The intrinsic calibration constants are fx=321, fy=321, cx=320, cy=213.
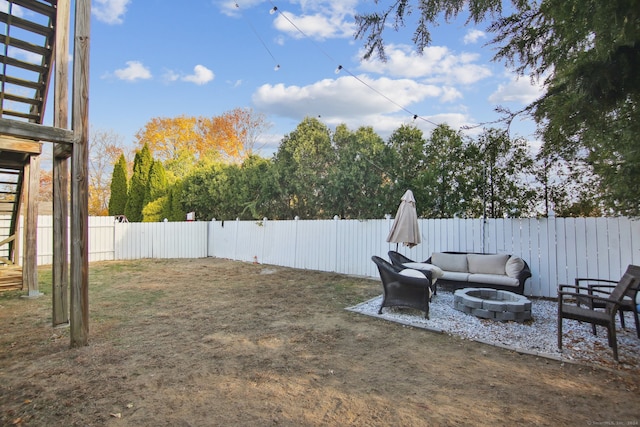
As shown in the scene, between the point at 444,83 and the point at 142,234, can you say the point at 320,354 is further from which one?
the point at 142,234

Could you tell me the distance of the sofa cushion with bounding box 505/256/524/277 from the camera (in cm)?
548

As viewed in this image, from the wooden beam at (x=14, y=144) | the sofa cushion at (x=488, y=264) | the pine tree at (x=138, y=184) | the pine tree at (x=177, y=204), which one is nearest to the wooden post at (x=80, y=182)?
the wooden beam at (x=14, y=144)

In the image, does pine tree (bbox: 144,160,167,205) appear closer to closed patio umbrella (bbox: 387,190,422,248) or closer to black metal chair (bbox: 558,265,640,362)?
closed patio umbrella (bbox: 387,190,422,248)

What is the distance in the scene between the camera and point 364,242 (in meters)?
8.30

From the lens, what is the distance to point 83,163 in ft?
11.1

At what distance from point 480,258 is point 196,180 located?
37.0 ft

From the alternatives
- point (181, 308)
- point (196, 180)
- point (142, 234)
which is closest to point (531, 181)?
point (181, 308)

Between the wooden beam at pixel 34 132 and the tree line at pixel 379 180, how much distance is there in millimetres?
4925

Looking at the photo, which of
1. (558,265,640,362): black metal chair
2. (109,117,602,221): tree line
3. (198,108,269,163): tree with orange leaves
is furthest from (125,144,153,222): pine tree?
(558,265,640,362): black metal chair

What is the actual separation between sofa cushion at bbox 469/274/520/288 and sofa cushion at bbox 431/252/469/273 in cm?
52

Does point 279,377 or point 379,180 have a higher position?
point 379,180

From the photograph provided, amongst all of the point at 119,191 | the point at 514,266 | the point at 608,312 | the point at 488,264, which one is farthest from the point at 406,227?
the point at 119,191

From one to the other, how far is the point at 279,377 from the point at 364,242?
226 inches

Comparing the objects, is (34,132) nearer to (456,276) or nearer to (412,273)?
(412,273)
